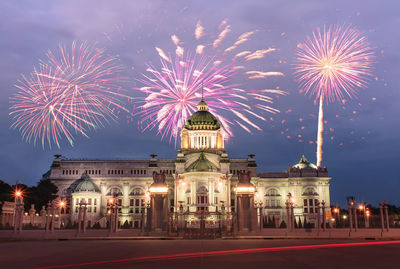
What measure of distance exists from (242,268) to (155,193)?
95.7 feet

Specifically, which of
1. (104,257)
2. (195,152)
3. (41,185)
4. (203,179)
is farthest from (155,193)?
(41,185)

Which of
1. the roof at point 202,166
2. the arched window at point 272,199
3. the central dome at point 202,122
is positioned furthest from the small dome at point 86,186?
the arched window at point 272,199

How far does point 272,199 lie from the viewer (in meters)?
91.6

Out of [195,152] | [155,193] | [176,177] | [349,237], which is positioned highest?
[195,152]

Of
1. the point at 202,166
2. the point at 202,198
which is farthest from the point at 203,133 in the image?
the point at 202,198

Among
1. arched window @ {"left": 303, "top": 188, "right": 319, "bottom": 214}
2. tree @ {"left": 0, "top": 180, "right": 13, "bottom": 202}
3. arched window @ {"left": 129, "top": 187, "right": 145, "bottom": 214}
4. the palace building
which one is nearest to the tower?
the palace building

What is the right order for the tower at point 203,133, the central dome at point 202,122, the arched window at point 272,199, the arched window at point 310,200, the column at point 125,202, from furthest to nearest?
the central dome at point 202,122 < the tower at point 203,133 < the arched window at point 272,199 < the column at point 125,202 < the arched window at point 310,200

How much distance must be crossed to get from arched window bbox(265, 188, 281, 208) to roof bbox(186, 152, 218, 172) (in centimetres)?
1634

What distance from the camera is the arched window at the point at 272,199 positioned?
300ft

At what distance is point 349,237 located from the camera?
3741cm

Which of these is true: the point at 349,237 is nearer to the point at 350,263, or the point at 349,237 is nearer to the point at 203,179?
the point at 350,263

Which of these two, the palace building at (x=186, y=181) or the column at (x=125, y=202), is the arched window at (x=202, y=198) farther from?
the column at (x=125, y=202)

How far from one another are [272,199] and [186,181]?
890 inches

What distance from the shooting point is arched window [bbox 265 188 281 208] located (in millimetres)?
91312
